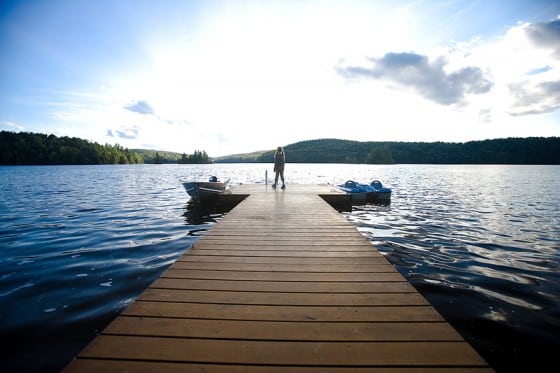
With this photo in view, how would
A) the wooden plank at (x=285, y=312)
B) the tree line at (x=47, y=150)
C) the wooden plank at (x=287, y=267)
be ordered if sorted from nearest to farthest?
1. the wooden plank at (x=285, y=312)
2. the wooden plank at (x=287, y=267)
3. the tree line at (x=47, y=150)

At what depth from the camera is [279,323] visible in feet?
8.02

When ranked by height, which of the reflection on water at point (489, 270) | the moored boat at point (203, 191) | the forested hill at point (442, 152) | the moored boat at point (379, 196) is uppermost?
the forested hill at point (442, 152)

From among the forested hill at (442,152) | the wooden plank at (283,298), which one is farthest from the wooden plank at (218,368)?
the forested hill at (442,152)

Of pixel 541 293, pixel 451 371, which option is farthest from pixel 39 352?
pixel 541 293

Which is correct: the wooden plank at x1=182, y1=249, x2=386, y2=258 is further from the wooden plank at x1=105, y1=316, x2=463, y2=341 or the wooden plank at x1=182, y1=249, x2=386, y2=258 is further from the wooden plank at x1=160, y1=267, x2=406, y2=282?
the wooden plank at x1=105, y1=316, x2=463, y2=341

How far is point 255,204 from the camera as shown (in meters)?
10.3

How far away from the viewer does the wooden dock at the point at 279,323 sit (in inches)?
76.0

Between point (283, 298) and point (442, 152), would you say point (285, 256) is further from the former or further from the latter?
point (442, 152)

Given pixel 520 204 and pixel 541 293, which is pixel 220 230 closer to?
pixel 541 293

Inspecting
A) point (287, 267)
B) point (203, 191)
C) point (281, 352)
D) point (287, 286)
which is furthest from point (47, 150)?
point (281, 352)

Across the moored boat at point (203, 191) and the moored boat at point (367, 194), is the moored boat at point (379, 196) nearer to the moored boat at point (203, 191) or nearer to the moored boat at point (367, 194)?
the moored boat at point (367, 194)

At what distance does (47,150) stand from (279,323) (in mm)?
125458

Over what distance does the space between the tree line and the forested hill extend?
298 ft

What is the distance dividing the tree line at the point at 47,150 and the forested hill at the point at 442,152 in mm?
90824
